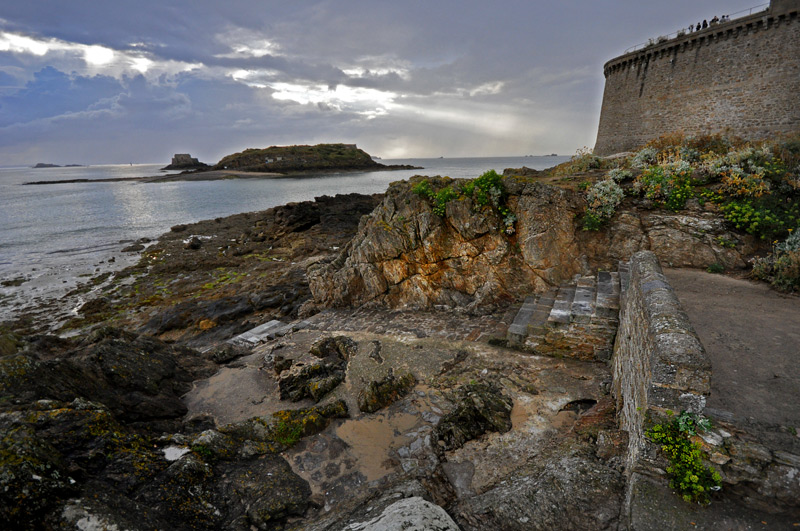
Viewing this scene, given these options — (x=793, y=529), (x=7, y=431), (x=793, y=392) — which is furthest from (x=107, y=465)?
(x=793, y=392)

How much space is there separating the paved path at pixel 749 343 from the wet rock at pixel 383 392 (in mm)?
4722

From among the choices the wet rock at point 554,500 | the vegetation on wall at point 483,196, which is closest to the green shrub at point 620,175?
the vegetation on wall at point 483,196

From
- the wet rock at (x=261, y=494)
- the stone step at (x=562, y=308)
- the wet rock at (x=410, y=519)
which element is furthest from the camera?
the stone step at (x=562, y=308)

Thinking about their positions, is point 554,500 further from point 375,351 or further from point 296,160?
point 296,160

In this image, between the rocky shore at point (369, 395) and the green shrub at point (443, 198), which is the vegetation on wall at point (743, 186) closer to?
the rocky shore at point (369, 395)

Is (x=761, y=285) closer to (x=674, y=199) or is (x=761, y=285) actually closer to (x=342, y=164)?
(x=674, y=199)

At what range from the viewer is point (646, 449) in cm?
339

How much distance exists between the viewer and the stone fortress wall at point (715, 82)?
55.9ft

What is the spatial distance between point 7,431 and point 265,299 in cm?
1179

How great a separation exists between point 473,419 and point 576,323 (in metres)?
3.22

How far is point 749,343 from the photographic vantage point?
4957 mm

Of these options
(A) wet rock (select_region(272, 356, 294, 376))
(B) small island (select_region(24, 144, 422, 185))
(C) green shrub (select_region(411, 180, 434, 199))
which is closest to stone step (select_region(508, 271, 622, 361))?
(C) green shrub (select_region(411, 180, 434, 199))

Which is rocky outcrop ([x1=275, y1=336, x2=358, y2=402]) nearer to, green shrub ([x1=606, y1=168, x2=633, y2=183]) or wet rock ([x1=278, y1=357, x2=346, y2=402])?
wet rock ([x1=278, y1=357, x2=346, y2=402])

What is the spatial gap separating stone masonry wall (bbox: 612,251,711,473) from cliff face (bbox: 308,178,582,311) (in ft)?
15.8
